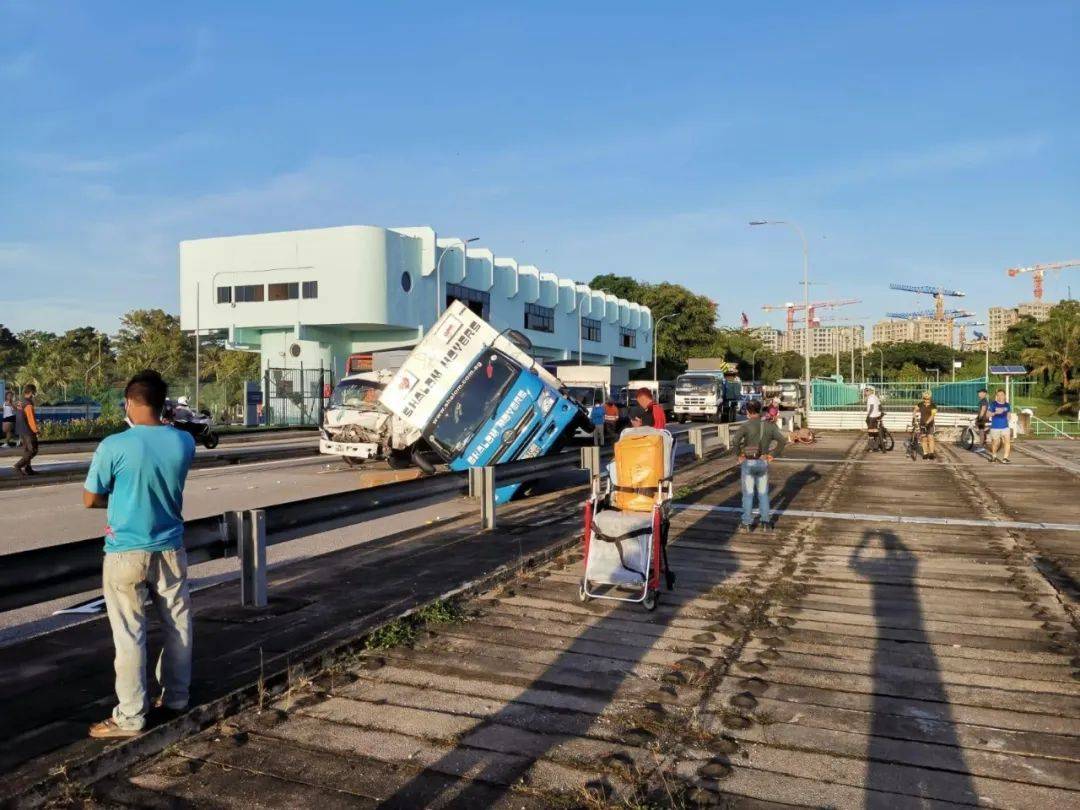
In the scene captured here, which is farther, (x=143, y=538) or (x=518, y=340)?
(x=518, y=340)

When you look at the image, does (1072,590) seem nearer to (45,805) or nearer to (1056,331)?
(45,805)

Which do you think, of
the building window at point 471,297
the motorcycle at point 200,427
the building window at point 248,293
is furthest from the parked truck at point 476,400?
the building window at point 471,297

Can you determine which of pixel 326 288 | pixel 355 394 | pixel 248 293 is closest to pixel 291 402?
pixel 326 288

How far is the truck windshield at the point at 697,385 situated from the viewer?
145 ft

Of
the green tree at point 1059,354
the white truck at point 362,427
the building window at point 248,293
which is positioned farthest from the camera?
the green tree at point 1059,354

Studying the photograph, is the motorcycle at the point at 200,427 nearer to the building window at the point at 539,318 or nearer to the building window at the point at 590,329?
the building window at the point at 539,318

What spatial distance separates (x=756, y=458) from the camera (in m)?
9.98

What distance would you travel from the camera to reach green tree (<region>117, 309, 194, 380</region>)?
61.1m

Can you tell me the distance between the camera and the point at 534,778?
3662 mm

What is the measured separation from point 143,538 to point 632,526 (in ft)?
11.7

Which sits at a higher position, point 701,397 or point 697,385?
point 697,385

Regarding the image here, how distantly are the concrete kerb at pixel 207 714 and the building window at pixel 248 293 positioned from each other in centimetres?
4743

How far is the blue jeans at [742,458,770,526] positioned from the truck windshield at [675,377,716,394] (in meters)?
34.6

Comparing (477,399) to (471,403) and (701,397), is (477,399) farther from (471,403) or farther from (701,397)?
(701,397)
